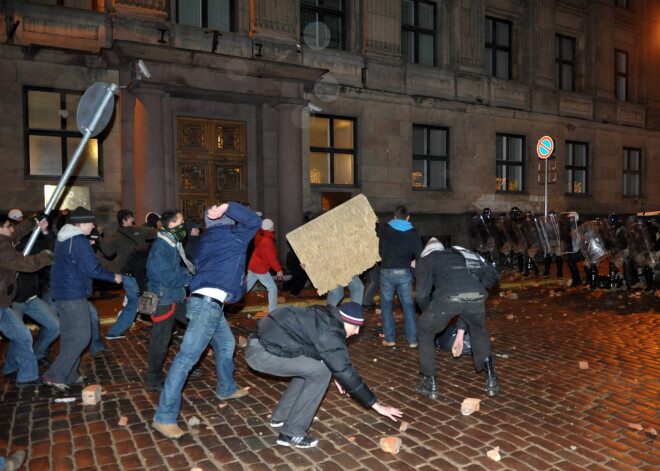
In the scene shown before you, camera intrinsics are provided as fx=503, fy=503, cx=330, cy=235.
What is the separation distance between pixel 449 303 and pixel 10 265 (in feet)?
15.4

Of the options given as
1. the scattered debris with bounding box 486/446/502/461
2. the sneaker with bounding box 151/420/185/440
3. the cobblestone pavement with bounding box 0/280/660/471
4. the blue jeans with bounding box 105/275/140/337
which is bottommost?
the cobblestone pavement with bounding box 0/280/660/471

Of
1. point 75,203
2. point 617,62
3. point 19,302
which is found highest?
point 617,62

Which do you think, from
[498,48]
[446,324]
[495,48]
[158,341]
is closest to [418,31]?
[495,48]

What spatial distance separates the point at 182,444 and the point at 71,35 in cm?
1127

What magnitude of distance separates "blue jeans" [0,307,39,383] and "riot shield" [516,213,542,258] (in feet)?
42.3

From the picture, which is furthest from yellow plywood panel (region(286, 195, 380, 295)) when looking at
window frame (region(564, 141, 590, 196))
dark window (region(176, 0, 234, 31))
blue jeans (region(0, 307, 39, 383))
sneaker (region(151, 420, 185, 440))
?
window frame (region(564, 141, 590, 196))

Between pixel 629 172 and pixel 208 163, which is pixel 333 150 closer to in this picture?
pixel 208 163

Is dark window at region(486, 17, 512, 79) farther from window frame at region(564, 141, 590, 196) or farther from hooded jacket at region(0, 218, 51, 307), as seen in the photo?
hooded jacket at region(0, 218, 51, 307)

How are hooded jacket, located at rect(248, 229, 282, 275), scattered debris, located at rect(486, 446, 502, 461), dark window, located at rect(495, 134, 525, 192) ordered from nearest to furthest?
scattered debris, located at rect(486, 446, 502, 461), hooded jacket, located at rect(248, 229, 282, 275), dark window, located at rect(495, 134, 525, 192)

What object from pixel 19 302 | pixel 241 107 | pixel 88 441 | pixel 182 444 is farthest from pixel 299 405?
pixel 241 107

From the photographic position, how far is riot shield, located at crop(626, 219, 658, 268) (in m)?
11.6

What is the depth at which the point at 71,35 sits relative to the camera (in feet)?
39.5

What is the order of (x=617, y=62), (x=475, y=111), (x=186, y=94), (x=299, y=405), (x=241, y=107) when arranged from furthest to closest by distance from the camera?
1. (x=617, y=62)
2. (x=475, y=111)
3. (x=241, y=107)
4. (x=186, y=94)
5. (x=299, y=405)

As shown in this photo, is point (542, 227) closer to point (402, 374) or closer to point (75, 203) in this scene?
point (402, 374)
